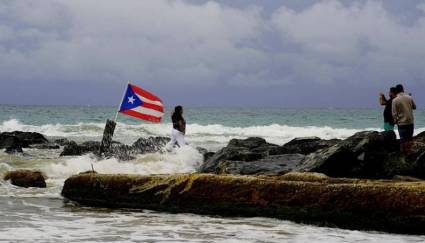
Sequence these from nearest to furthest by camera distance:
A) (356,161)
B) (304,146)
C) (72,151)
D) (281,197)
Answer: (281,197) → (356,161) → (304,146) → (72,151)

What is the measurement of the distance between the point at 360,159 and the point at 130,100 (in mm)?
4929

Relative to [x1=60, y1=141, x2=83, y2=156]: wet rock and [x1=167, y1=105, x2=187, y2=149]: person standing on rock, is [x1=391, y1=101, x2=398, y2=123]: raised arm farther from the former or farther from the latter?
[x1=60, y1=141, x2=83, y2=156]: wet rock

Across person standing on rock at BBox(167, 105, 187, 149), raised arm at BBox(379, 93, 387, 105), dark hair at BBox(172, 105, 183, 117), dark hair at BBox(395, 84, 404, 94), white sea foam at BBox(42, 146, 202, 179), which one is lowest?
white sea foam at BBox(42, 146, 202, 179)

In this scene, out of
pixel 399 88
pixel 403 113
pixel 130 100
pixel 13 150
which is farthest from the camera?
pixel 13 150

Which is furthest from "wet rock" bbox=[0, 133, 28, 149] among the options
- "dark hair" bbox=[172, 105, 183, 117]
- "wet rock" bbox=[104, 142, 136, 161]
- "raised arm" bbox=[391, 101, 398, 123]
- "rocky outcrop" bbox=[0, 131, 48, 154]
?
"raised arm" bbox=[391, 101, 398, 123]

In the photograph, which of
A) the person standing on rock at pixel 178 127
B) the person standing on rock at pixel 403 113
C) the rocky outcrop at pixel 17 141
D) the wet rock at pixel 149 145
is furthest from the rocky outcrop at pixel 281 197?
the rocky outcrop at pixel 17 141

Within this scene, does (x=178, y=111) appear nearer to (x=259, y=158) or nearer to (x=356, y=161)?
(x=259, y=158)

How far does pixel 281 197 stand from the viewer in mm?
7477

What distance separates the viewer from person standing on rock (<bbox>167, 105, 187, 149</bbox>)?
1608cm

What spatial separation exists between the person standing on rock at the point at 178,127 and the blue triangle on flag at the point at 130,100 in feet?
10.0

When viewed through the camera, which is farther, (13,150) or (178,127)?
(13,150)

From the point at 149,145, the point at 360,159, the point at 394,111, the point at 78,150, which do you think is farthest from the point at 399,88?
the point at 78,150

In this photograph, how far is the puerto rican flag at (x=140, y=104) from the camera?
12.7 m

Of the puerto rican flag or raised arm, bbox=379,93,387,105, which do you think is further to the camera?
raised arm, bbox=379,93,387,105
